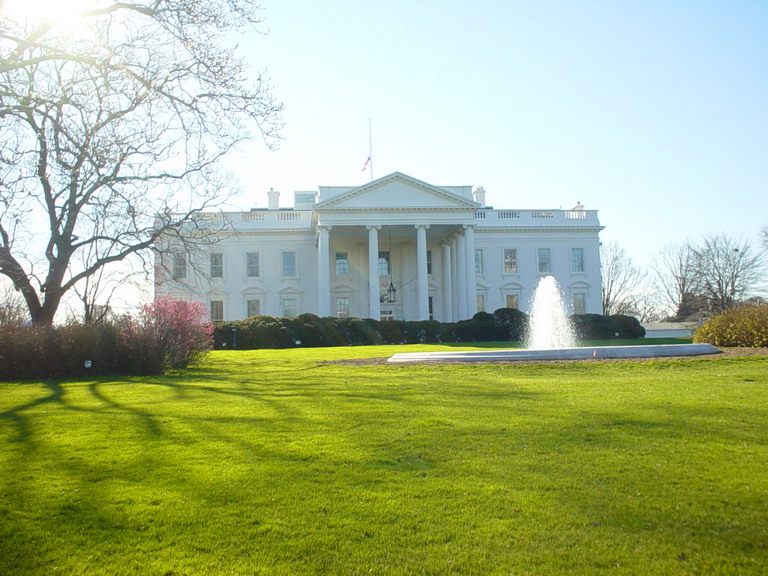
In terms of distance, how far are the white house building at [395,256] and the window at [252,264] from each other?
0.08m

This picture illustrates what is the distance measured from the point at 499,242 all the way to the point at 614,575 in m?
50.7

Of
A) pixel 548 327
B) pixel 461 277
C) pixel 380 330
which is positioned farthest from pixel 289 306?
pixel 548 327

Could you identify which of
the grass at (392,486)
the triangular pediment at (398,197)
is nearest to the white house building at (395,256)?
the triangular pediment at (398,197)

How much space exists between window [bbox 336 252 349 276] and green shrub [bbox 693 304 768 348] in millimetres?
32821

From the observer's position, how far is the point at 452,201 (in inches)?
Result: 1817

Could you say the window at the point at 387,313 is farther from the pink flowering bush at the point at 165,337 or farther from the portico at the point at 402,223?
the pink flowering bush at the point at 165,337

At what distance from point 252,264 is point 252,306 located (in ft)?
11.6

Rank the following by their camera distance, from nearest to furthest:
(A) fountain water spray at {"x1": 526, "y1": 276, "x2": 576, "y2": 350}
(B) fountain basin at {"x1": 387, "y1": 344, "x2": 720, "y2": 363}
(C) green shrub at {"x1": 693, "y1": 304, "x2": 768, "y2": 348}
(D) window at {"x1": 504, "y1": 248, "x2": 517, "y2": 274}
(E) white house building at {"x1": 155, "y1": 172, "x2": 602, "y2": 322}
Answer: (B) fountain basin at {"x1": 387, "y1": 344, "x2": 720, "y2": 363}, (C) green shrub at {"x1": 693, "y1": 304, "x2": 768, "y2": 348}, (A) fountain water spray at {"x1": 526, "y1": 276, "x2": 576, "y2": 350}, (E) white house building at {"x1": 155, "y1": 172, "x2": 602, "y2": 322}, (D) window at {"x1": 504, "y1": 248, "x2": 517, "y2": 274}

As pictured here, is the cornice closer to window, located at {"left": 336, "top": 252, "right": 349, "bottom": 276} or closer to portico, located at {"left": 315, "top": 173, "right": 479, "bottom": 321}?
portico, located at {"left": 315, "top": 173, "right": 479, "bottom": 321}

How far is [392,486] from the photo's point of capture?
5.62 metres

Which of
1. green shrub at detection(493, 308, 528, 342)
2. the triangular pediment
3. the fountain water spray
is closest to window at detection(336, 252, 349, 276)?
the triangular pediment

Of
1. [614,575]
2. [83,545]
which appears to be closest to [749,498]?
[614,575]

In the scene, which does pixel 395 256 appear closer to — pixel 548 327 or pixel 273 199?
pixel 273 199

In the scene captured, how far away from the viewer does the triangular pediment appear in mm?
45344
